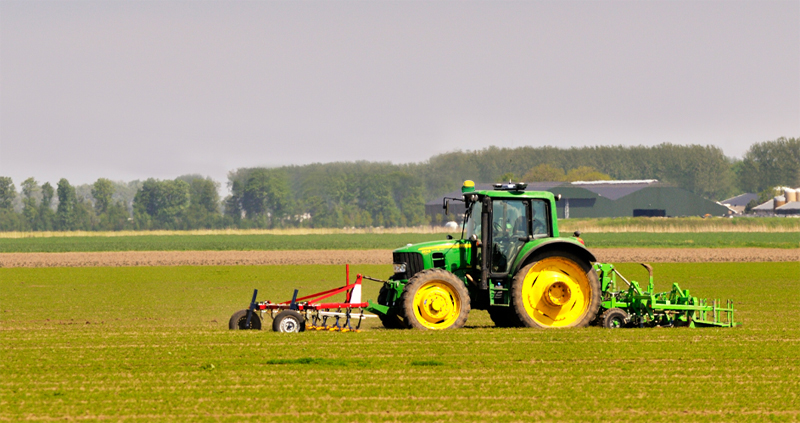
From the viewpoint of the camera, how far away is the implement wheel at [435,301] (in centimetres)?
1348

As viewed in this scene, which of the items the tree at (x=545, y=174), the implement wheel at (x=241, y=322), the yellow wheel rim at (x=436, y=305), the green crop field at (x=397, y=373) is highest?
the tree at (x=545, y=174)

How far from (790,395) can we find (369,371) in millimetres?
4508

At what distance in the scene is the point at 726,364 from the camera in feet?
36.1

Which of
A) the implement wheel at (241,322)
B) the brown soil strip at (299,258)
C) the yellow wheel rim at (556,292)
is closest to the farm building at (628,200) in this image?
the brown soil strip at (299,258)

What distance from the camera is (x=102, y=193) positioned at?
93.0m

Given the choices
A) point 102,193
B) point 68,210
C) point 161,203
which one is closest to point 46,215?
point 68,210

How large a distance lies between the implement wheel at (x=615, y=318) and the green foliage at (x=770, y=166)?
127m

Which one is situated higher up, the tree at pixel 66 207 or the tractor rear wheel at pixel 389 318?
the tree at pixel 66 207

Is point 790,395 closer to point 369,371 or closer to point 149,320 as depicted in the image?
point 369,371

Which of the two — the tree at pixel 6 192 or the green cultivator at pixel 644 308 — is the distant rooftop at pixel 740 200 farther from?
the green cultivator at pixel 644 308

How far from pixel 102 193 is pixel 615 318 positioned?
85.6m

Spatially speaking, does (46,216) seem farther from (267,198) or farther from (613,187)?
(613,187)

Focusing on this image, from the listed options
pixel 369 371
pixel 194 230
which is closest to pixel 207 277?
pixel 369 371

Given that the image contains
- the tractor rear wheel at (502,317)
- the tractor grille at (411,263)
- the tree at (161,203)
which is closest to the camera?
the tractor grille at (411,263)
